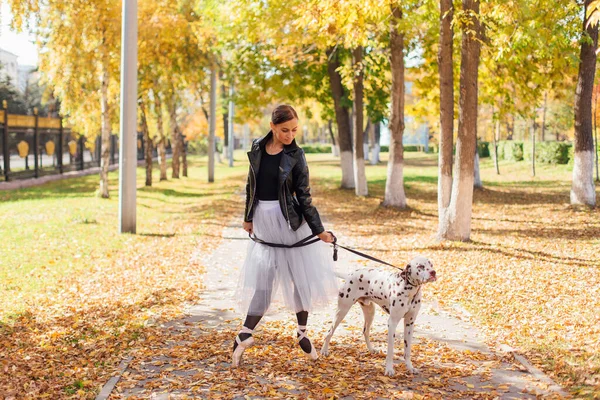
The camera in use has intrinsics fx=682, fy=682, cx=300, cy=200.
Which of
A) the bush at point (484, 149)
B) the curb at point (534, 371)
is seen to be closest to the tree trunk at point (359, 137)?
the curb at point (534, 371)

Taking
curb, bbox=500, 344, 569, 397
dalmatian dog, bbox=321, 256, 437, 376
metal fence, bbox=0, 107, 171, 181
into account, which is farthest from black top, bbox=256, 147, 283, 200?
metal fence, bbox=0, 107, 171, 181

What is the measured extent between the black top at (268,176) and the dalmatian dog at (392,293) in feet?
3.45

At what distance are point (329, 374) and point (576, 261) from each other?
7.22m

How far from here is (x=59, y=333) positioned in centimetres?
720

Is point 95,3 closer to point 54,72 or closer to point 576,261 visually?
point 54,72

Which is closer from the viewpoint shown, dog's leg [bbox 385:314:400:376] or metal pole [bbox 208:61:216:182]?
dog's leg [bbox 385:314:400:376]

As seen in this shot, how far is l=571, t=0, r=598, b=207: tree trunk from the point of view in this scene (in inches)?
726

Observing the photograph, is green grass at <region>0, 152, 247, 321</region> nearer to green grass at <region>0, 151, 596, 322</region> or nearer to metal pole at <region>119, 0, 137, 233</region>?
green grass at <region>0, 151, 596, 322</region>

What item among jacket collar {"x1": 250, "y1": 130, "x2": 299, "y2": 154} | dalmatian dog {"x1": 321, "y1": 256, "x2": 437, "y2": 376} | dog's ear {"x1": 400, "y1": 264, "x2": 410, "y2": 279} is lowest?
dalmatian dog {"x1": 321, "y1": 256, "x2": 437, "y2": 376}

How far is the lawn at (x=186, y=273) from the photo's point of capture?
6.45 metres

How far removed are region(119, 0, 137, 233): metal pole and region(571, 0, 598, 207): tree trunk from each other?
11799 millimetres

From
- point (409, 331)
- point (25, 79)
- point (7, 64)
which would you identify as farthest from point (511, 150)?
point (25, 79)

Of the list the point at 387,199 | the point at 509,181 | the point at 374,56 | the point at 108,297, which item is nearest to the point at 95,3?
the point at 374,56

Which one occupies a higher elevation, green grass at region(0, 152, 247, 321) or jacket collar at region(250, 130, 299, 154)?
jacket collar at region(250, 130, 299, 154)
